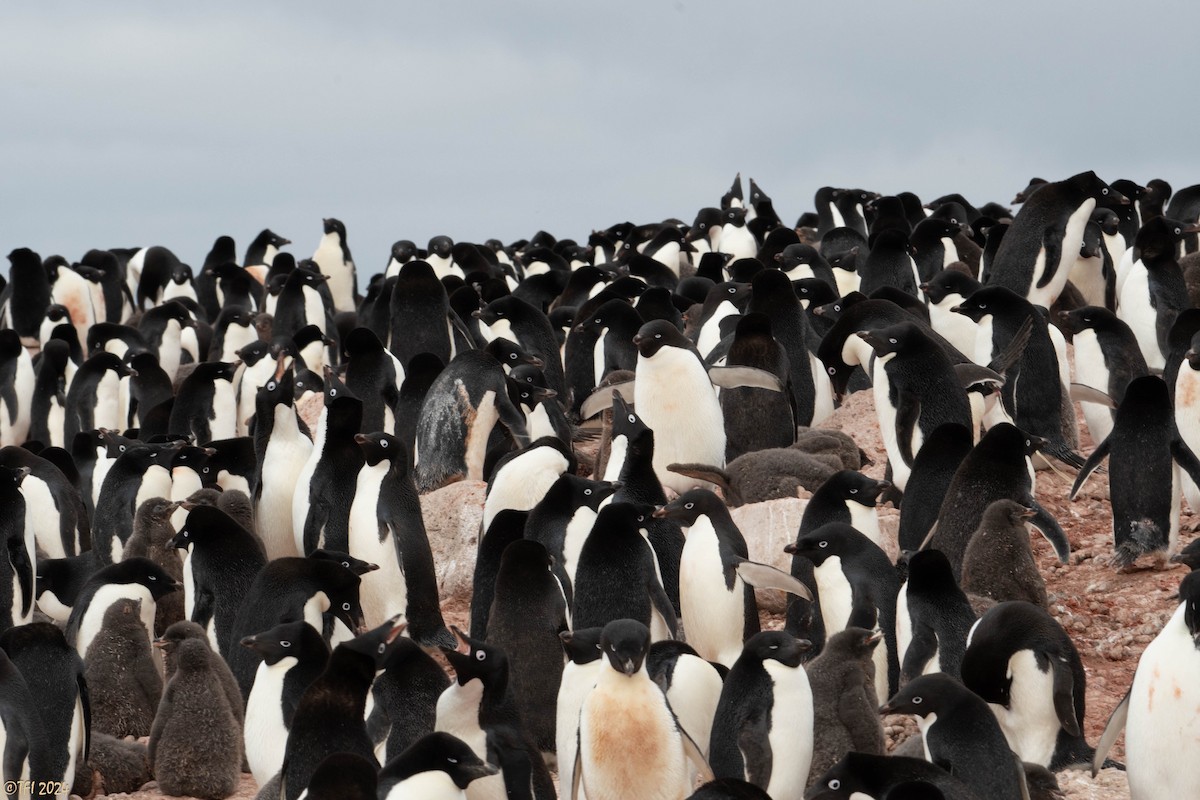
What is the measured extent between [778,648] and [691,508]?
70.9 inches

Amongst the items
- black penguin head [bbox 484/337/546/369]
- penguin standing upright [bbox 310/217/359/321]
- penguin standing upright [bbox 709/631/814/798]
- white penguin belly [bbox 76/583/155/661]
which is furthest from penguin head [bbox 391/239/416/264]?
penguin standing upright [bbox 709/631/814/798]

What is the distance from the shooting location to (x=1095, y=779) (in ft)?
21.6

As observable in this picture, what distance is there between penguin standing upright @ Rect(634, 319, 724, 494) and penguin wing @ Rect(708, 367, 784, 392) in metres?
0.20

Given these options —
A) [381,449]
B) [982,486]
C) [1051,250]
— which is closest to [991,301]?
[1051,250]

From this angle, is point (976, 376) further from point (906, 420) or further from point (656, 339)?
point (656, 339)

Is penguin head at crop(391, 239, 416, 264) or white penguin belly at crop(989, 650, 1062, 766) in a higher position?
penguin head at crop(391, 239, 416, 264)

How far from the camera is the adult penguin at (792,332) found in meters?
12.1

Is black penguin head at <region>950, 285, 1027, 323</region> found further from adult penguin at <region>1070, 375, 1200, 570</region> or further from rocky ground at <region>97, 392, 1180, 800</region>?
adult penguin at <region>1070, 375, 1200, 570</region>

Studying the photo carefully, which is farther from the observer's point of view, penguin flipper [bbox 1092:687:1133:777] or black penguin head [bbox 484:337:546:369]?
black penguin head [bbox 484:337:546:369]

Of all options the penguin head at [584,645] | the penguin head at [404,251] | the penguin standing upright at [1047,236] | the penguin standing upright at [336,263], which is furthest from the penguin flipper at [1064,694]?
the penguin standing upright at [336,263]

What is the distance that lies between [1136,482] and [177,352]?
12711mm

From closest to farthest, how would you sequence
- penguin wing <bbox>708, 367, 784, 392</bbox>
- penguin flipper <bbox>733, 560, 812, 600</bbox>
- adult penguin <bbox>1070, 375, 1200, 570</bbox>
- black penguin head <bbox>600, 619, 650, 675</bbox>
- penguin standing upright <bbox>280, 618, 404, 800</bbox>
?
penguin standing upright <bbox>280, 618, 404, 800</bbox> → black penguin head <bbox>600, 619, 650, 675</bbox> → penguin flipper <bbox>733, 560, 812, 600</bbox> → adult penguin <bbox>1070, 375, 1200, 570</bbox> → penguin wing <bbox>708, 367, 784, 392</bbox>

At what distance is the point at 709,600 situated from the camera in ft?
26.8

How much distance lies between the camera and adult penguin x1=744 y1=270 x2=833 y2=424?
478 inches
